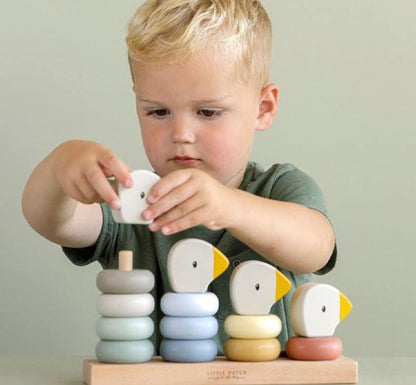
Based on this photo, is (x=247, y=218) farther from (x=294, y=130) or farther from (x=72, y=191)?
(x=294, y=130)

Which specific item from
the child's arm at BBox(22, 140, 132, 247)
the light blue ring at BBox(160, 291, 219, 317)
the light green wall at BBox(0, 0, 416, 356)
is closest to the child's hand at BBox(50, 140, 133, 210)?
the child's arm at BBox(22, 140, 132, 247)

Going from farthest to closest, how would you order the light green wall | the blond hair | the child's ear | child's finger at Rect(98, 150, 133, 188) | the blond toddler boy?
1. the light green wall
2. the child's ear
3. the blond hair
4. the blond toddler boy
5. child's finger at Rect(98, 150, 133, 188)

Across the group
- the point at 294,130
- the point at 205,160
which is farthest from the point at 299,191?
→ the point at 294,130

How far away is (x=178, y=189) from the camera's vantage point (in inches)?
32.5

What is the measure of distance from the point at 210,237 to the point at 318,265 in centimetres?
16

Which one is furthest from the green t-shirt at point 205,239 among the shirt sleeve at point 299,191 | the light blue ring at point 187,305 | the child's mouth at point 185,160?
the light blue ring at point 187,305

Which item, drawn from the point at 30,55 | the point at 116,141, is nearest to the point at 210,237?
the point at 116,141

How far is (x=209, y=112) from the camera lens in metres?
1.05

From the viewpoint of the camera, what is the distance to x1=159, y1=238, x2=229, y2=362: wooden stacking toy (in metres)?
0.84

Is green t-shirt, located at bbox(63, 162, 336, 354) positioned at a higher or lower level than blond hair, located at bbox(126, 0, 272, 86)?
lower

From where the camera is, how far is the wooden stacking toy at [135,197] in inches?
31.8

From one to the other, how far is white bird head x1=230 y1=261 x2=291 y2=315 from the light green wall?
661 mm

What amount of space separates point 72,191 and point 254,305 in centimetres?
20

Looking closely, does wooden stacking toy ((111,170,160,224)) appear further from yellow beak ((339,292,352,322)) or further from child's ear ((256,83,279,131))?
child's ear ((256,83,279,131))
